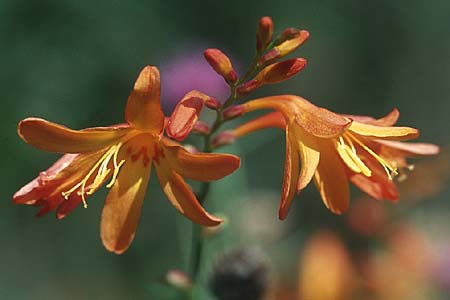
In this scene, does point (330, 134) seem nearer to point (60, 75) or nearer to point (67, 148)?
point (67, 148)

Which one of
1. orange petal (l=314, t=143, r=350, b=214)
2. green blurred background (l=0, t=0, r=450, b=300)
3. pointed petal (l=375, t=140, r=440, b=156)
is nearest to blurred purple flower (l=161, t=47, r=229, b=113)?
green blurred background (l=0, t=0, r=450, b=300)

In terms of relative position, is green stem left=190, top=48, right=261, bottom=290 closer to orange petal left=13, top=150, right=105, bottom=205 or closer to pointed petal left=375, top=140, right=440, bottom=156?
orange petal left=13, top=150, right=105, bottom=205

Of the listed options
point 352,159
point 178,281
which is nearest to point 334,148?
point 352,159

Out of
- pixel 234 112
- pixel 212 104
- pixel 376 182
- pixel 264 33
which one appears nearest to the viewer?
pixel 264 33

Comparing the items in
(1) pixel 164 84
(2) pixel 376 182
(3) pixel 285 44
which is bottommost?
(1) pixel 164 84

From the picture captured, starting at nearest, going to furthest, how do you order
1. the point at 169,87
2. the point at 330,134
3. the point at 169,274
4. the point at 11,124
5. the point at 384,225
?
the point at 330,134 → the point at 169,274 → the point at 384,225 → the point at 169,87 → the point at 11,124

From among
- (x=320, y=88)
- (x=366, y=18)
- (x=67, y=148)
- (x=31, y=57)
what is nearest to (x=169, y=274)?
(x=67, y=148)

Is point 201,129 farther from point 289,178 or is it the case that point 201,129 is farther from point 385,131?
point 385,131
